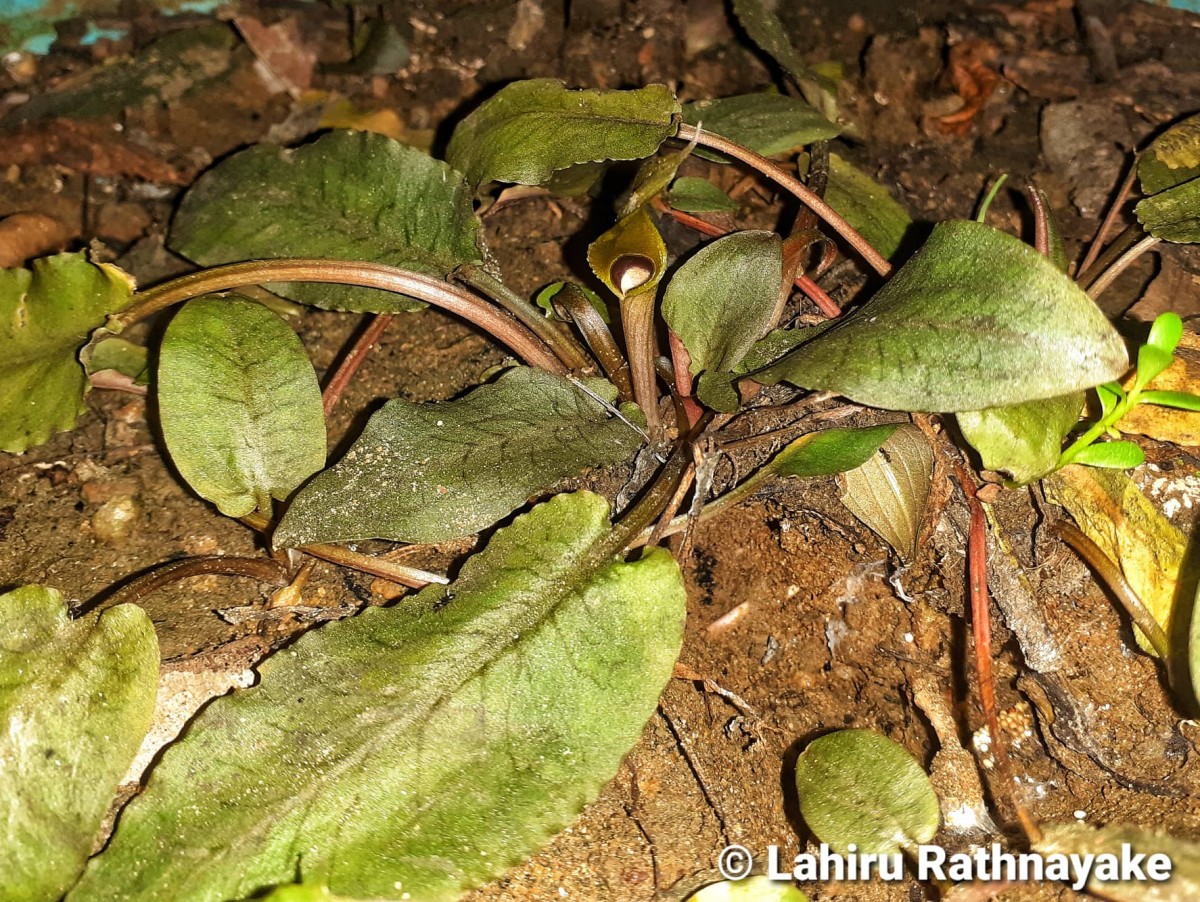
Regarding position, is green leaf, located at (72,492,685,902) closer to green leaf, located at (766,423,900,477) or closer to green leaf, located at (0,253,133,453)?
green leaf, located at (766,423,900,477)

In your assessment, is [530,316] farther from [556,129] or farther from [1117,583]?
[1117,583]

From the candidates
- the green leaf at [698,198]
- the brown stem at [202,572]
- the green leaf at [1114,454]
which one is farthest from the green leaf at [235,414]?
the green leaf at [1114,454]

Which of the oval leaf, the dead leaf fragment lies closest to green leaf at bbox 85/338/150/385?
the dead leaf fragment

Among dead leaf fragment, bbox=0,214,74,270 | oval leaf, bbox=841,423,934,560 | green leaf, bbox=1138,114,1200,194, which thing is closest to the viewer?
oval leaf, bbox=841,423,934,560

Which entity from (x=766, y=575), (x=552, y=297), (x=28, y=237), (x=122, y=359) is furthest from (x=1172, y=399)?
(x=28, y=237)

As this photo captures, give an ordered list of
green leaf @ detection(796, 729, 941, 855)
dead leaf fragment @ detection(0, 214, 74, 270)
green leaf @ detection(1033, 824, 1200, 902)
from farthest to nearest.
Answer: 1. dead leaf fragment @ detection(0, 214, 74, 270)
2. green leaf @ detection(796, 729, 941, 855)
3. green leaf @ detection(1033, 824, 1200, 902)

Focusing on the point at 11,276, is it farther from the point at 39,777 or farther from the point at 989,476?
the point at 989,476
